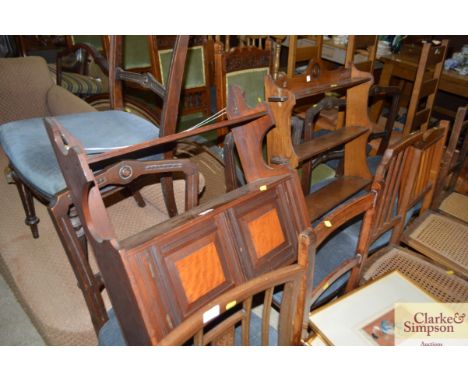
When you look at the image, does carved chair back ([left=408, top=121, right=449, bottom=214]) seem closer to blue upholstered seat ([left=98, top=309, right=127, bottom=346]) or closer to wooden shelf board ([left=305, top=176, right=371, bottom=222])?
wooden shelf board ([left=305, top=176, right=371, bottom=222])

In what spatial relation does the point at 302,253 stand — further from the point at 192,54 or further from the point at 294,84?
the point at 192,54

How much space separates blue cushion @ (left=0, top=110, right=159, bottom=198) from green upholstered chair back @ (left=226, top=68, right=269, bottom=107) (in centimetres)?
59

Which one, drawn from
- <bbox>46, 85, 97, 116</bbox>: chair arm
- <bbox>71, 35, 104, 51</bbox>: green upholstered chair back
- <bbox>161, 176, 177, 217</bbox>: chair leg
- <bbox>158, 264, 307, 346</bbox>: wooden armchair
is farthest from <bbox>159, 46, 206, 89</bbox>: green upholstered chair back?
<bbox>158, 264, 307, 346</bbox>: wooden armchair

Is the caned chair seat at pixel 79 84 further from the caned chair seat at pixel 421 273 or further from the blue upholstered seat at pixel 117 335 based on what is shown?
the caned chair seat at pixel 421 273

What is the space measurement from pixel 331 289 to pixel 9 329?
1330 mm

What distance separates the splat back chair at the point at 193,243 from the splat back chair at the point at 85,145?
0.36ft

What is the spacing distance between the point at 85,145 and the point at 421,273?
1.27m

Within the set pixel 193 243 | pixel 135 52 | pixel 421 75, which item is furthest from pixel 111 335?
pixel 421 75

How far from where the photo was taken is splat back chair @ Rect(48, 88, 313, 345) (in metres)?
0.82

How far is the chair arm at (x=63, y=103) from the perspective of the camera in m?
1.86

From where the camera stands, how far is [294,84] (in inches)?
61.1

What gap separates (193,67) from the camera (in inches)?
90.1

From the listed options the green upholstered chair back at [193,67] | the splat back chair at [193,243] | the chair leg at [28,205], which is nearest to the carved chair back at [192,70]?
the green upholstered chair back at [193,67]

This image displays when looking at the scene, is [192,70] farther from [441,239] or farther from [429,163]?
[441,239]
